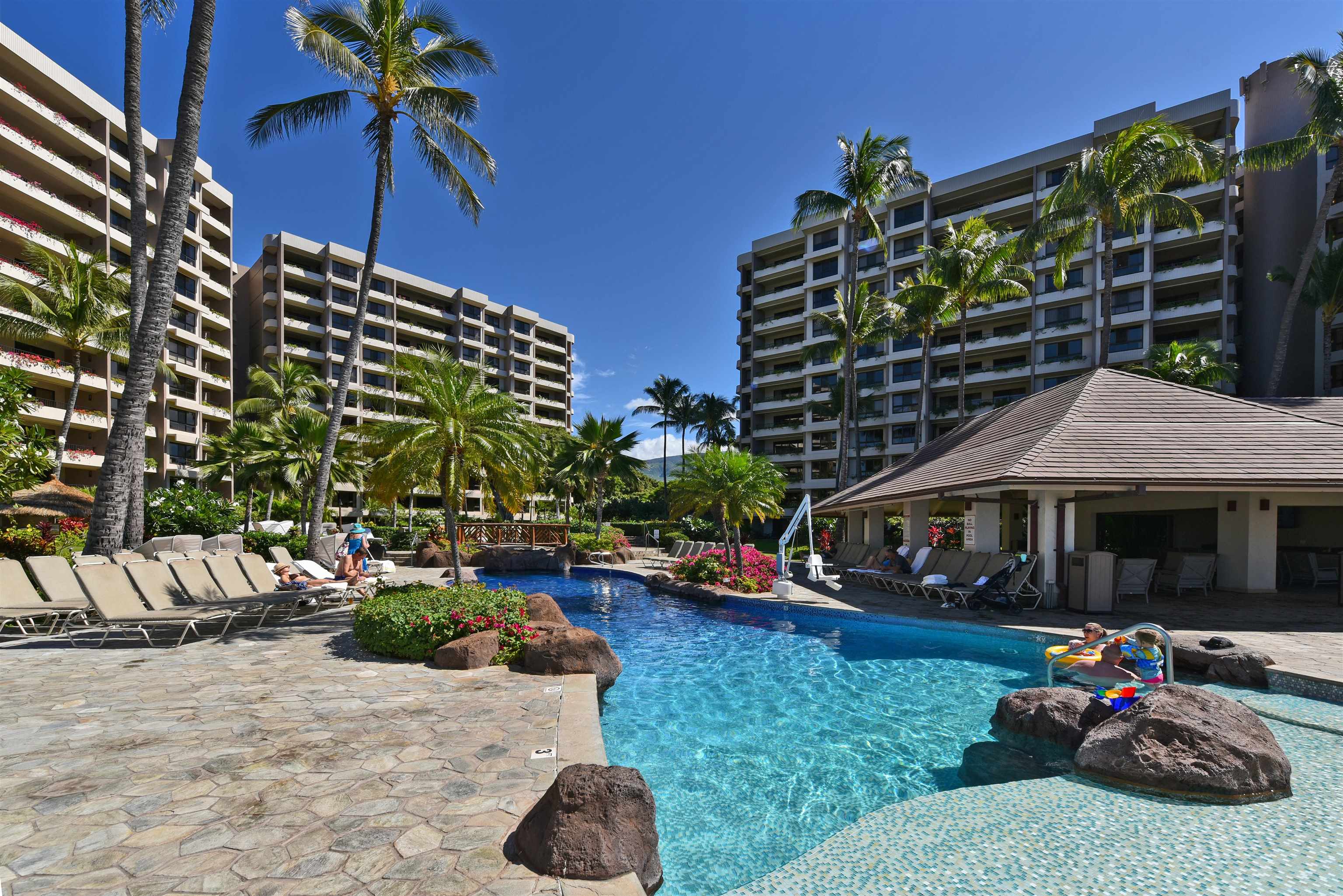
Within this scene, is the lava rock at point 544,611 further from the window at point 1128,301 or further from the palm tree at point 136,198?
the window at point 1128,301

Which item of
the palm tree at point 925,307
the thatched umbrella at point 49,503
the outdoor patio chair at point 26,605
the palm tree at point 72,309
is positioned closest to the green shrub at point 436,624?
the outdoor patio chair at point 26,605

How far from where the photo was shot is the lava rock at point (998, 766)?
582 centimetres

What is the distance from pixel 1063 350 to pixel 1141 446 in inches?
1311

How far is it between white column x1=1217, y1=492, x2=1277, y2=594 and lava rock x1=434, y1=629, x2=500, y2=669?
16941 mm

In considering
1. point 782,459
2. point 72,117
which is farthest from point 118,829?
point 782,459

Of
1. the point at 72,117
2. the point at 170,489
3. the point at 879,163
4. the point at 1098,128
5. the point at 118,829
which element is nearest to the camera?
the point at 118,829

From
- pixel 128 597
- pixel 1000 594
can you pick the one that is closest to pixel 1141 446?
pixel 1000 594

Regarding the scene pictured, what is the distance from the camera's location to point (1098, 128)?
39.8 metres

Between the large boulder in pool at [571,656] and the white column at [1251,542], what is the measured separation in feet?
51.1

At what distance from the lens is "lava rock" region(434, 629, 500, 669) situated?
305 inches

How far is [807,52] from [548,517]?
46.0 metres

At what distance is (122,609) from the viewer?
8688 mm

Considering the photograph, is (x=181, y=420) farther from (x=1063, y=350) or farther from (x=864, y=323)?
(x=1063, y=350)

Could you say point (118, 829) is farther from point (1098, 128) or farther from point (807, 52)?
point (1098, 128)
